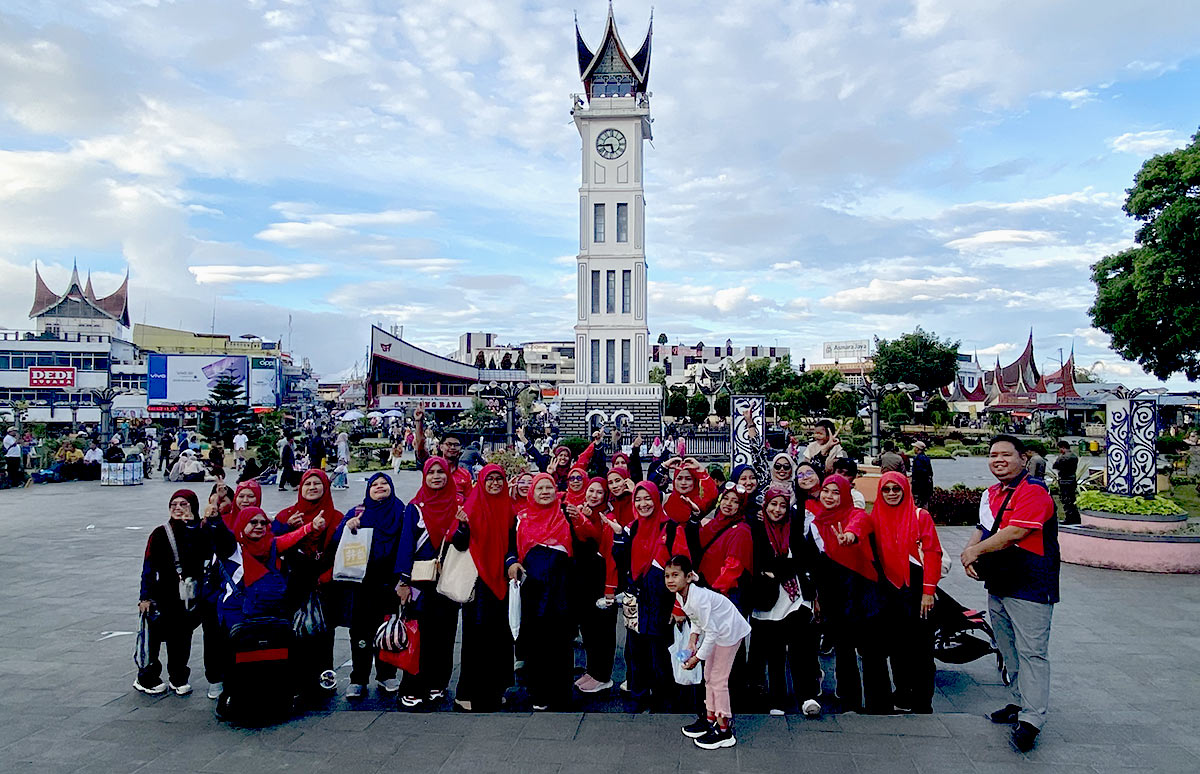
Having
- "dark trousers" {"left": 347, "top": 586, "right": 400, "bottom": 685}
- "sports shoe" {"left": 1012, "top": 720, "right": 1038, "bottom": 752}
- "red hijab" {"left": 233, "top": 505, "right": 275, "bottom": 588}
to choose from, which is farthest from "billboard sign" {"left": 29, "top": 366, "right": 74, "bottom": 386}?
"sports shoe" {"left": 1012, "top": 720, "right": 1038, "bottom": 752}

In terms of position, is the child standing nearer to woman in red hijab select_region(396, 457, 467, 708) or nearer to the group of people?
the group of people

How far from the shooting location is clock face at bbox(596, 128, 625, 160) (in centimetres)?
4191

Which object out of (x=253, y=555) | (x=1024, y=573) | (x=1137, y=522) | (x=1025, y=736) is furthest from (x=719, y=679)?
(x=1137, y=522)

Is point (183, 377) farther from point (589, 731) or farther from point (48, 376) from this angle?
point (589, 731)

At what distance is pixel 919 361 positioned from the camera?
48.2 m

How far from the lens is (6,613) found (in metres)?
6.99

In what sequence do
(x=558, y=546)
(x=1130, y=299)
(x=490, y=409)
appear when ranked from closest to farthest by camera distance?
(x=558, y=546), (x=1130, y=299), (x=490, y=409)

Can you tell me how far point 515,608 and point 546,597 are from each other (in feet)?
0.64

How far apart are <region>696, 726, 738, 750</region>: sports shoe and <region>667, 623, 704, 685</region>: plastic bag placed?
0.26 metres

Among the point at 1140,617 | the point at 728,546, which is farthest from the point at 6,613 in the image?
the point at 1140,617

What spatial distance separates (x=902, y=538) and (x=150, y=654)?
15.1 feet

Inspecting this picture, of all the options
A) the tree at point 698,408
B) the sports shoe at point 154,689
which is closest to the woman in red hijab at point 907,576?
the sports shoe at point 154,689

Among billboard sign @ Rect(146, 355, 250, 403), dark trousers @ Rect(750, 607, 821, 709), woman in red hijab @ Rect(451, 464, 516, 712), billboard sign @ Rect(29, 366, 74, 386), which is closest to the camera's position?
dark trousers @ Rect(750, 607, 821, 709)

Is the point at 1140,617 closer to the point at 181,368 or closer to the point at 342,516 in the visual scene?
the point at 342,516
